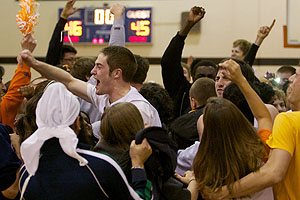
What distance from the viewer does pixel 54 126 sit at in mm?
2082

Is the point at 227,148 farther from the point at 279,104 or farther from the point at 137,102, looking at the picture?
the point at 279,104

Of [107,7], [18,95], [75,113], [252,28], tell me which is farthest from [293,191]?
[107,7]

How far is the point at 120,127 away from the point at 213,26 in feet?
21.9

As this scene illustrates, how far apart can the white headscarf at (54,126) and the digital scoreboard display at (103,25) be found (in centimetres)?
676

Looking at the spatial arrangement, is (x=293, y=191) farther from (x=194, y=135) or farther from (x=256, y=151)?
(x=194, y=135)

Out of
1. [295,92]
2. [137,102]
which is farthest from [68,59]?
[295,92]

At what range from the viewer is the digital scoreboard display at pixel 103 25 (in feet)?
28.9

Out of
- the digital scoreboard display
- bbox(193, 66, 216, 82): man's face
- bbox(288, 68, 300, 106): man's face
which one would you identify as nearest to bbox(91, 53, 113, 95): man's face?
bbox(288, 68, 300, 106): man's face

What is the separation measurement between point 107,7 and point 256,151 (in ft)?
23.1

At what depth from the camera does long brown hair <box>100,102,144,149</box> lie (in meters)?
2.32

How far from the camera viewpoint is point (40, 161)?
6.88 feet

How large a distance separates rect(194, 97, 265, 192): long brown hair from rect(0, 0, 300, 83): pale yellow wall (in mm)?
6283

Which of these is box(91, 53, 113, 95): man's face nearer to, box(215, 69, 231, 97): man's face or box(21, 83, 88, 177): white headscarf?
box(215, 69, 231, 97): man's face

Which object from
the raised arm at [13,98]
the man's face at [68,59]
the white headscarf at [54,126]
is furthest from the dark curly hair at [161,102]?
the man's face at [68,59]
